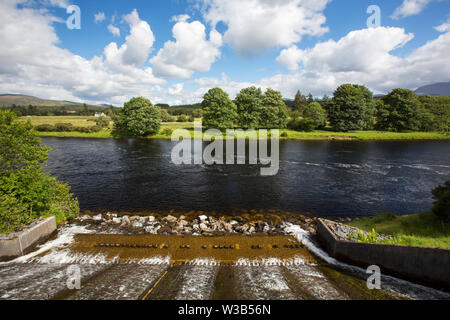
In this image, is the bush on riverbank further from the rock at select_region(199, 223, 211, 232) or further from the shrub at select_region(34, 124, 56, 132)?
the rock at select_region(199, 223, 211, 232)

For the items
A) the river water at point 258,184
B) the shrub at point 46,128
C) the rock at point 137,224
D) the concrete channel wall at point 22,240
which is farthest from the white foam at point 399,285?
the shrub at point 46,128

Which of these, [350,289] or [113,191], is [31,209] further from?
[350,289]

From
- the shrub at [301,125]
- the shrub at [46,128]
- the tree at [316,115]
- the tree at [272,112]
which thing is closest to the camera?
the tree at [272,112]

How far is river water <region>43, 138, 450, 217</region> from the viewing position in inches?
962

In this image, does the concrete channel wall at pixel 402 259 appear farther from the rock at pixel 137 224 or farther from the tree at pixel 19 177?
the tree at pixel 19 177

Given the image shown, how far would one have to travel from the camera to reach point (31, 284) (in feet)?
36.1

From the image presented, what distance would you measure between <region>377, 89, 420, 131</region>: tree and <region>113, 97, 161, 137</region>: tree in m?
94.6

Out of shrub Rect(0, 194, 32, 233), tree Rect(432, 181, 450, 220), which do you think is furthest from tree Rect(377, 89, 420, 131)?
shrub Rect(0, 194, 32, 233)

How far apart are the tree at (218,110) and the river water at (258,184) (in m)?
37.1

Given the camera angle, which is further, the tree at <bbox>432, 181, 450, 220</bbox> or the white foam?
the tree at <bbox>432, 181, 450, 220</bbox>

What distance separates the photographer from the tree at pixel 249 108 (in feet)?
285

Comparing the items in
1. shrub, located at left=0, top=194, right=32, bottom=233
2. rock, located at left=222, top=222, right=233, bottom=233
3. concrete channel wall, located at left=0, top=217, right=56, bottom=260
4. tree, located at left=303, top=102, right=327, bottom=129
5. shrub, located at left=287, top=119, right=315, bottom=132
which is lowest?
rock, located at left=222, top=222, right=233, bottom=233
